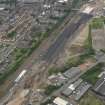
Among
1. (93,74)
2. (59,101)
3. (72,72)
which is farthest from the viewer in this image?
(72,72)

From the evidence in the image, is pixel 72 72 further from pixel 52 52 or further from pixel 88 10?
pixel 88 10

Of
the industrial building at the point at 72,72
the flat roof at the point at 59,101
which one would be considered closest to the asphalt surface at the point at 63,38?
the industrial building at the point at 72,72

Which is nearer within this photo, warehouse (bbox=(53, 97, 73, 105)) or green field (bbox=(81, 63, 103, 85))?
warehouse (bbox=(53, 97, 73, 105))

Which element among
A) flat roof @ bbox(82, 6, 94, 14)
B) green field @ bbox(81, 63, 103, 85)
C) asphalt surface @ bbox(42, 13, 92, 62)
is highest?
flat roof @ bbox(82, 6, 94, 14)

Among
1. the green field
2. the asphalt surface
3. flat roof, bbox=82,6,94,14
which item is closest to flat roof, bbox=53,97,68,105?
the green field

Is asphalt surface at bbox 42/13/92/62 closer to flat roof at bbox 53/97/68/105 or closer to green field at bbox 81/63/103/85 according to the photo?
green field at bbox 81/63/103/85

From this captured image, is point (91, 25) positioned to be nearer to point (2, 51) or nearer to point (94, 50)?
point (94, 50)

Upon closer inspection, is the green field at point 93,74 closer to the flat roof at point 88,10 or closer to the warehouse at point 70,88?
the warehouse at point 70,88

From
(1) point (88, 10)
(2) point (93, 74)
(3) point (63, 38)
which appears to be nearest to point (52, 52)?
(3) point (63, 38)
